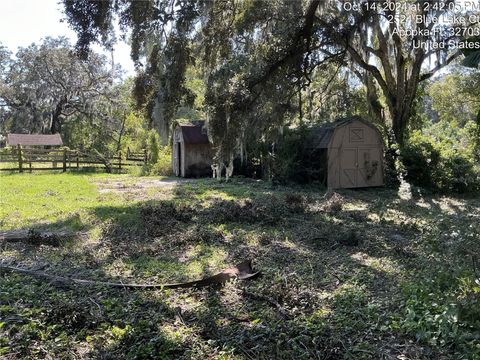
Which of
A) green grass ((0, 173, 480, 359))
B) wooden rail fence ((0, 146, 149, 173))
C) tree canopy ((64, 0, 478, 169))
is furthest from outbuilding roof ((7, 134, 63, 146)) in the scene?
green grass ((0, 173, 480, 359))

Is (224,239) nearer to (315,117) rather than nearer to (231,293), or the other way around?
(231,293)

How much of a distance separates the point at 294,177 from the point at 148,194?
556 cm

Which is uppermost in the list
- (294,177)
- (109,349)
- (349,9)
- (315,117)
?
Answer: (349,9)

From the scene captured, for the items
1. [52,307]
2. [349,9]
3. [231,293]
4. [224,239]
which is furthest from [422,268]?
[349,9]

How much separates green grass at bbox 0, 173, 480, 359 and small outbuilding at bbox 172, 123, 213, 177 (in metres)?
10.3

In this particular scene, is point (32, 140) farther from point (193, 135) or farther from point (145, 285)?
point (145, 285)

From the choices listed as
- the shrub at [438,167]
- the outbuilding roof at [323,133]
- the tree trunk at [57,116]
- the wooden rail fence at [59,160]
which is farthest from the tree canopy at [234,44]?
the tree trunk at [57,116]

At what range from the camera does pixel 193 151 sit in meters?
21.1

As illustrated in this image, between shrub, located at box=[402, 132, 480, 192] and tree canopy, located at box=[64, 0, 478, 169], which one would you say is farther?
shrub, located at box=[402, 132, 480, 192]

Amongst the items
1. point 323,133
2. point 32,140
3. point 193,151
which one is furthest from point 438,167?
point 32,140

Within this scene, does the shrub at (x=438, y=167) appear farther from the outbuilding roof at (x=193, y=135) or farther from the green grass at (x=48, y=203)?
the green grass at (x=48, y=203)

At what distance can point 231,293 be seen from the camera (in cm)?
507

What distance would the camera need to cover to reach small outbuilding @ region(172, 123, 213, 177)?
20891mm

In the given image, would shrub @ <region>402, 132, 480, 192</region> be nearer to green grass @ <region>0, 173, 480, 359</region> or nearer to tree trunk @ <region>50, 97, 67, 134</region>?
green grass @ <region>0, 173, 480, 359</region>
